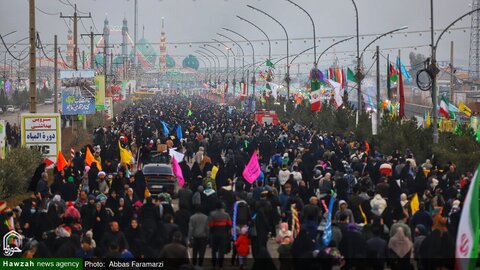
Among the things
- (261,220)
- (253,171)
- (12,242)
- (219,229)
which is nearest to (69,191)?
(253,171)

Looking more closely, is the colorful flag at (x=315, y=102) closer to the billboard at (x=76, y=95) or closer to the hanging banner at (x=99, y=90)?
the hanging banner at (x=99, y=90)

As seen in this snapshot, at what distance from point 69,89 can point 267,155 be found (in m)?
12.9

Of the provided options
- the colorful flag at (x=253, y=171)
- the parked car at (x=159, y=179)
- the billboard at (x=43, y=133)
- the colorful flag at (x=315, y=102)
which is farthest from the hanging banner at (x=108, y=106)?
the colorful flag at (x=253, y=171)

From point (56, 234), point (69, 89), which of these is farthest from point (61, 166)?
point (69, 89)

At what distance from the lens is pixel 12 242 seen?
16.9 metres

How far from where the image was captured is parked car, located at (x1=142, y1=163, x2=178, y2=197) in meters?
28.1

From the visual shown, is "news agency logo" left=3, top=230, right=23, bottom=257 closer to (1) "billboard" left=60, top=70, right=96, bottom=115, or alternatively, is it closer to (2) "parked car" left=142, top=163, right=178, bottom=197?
(2) "parked car" left=142, top=163, right=178, bottom=197

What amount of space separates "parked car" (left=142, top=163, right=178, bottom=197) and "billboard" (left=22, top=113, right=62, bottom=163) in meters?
4.81

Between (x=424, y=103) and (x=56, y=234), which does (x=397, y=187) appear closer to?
(x=56, y=234)

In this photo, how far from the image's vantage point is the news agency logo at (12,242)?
1667 centimetres

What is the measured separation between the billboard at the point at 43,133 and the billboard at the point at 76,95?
1099 cm

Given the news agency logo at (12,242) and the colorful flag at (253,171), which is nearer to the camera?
the news agency logo at (12,242)

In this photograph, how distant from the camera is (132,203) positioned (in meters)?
19.4

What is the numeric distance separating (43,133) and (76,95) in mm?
12151
